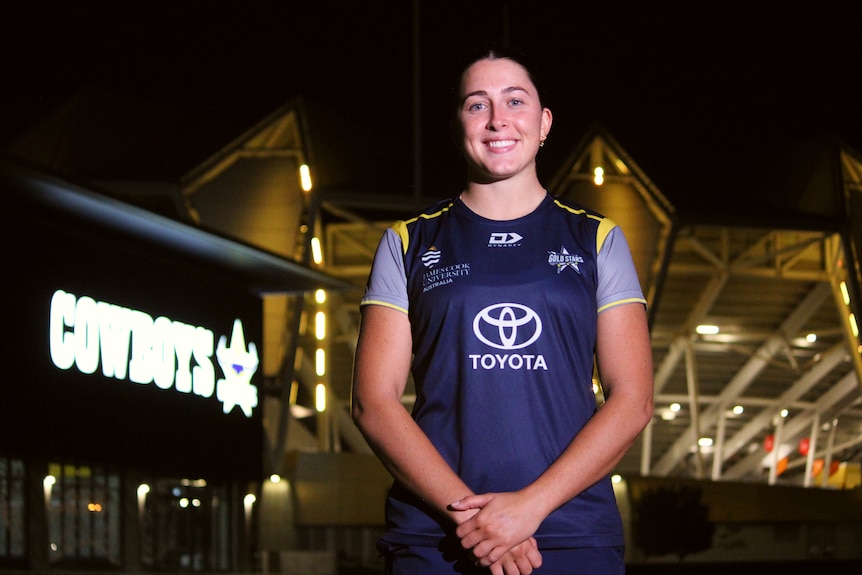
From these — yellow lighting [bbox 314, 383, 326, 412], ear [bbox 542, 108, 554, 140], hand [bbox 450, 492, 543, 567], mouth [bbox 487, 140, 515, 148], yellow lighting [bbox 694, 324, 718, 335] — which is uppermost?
yellow lighting [bbox 694, 324, 718, 335]

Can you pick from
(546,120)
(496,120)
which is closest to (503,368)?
(496,120)

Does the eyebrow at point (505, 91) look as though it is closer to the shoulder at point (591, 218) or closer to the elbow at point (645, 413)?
the shoulder at point (591, 218)

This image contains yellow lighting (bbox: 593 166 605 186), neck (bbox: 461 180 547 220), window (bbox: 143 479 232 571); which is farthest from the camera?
yellow lighting (bbox: 593 166 605 186)

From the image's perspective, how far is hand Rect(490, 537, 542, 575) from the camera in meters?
2.36

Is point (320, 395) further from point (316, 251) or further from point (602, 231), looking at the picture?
point (602, 231)

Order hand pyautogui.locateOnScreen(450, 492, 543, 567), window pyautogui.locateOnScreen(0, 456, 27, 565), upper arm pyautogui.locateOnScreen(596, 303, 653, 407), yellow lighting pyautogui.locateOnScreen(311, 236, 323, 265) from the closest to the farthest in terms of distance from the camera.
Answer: hand pyautogui.locateOnScreen(450, 492, 543, 567) < upper arm pyautogui.locateOnScreen(596, 303, 653, 407) < window pyautogui.locateOnScreen(0, 456, 27, 565) < yellow lighting pyautogui.locateOnScreen(311, 236, 323, 265)

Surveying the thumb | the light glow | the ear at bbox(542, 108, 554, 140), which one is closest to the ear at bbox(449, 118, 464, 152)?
the ear at bbox(542, 108, 554, 140)

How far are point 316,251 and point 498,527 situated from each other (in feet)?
115

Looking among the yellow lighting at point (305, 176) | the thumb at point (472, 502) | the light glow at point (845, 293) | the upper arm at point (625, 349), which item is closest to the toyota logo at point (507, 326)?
the upper arm at point (625, 349)

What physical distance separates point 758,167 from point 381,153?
39.2 feet

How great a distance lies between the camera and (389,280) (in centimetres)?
269

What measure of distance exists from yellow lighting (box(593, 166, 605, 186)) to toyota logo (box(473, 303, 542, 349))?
32.2m

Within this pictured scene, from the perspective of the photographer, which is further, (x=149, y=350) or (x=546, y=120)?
(x=149, y=350)

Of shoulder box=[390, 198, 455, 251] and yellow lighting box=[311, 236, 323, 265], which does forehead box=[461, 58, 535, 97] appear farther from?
yellow lighting box=[311, 236, 323, 265]
